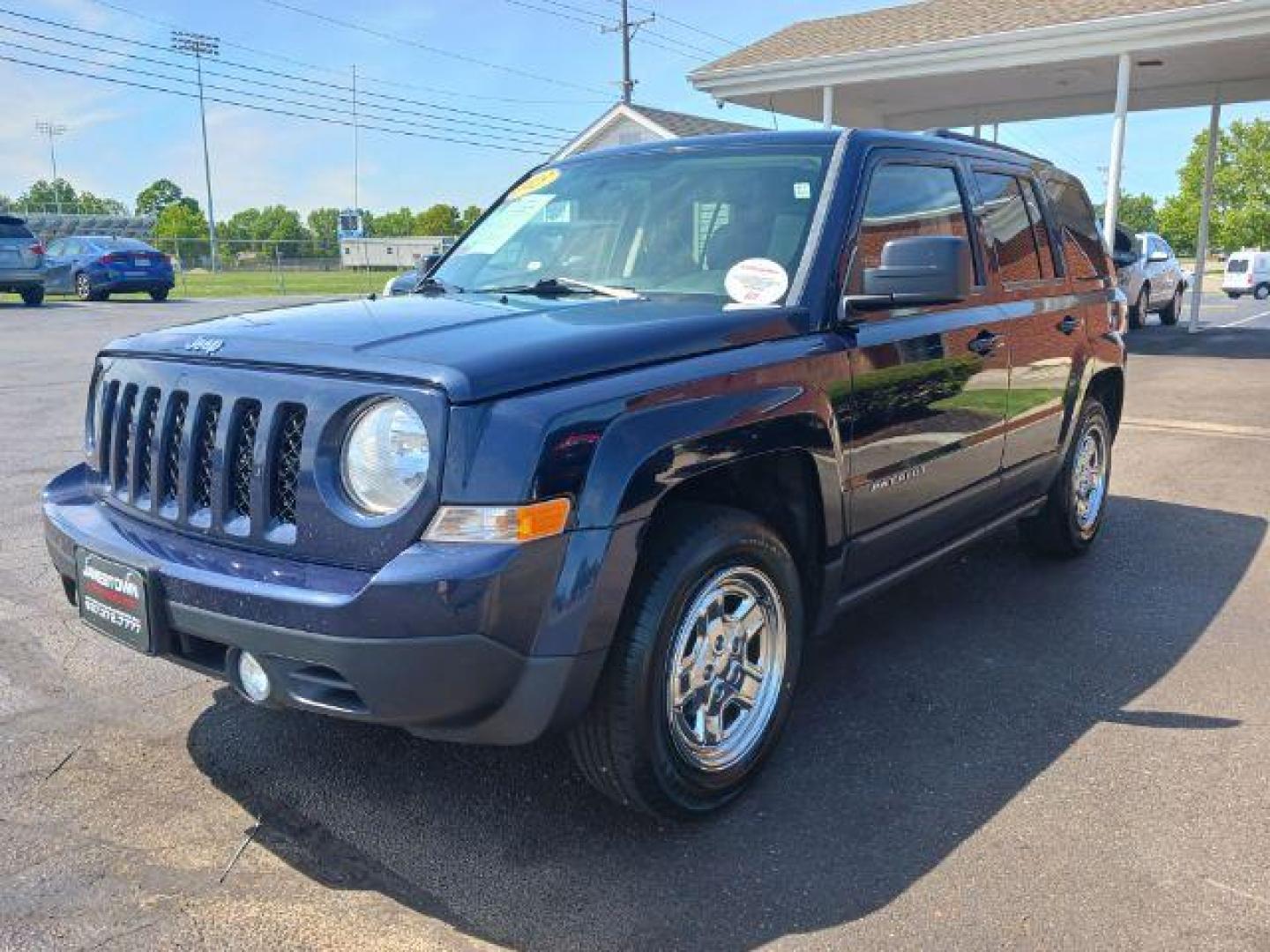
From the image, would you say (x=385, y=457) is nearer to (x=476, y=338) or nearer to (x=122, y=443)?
(x=476, y=338)

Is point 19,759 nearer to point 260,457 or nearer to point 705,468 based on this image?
point 260,457

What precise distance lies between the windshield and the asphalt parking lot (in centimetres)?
149

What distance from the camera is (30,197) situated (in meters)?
120

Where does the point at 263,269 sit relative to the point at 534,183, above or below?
below

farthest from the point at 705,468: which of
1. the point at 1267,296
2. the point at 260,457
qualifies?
the point at 1267,296

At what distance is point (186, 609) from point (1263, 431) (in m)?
8.95

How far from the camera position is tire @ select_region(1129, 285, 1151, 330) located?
1820 centimetres

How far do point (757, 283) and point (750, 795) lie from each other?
4.88 feet

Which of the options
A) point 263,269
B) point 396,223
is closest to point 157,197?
point 396,223

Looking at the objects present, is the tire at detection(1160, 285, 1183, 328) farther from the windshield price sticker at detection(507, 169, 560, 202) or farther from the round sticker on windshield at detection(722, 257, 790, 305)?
the round sticker on windshield at detection(722, 257, 790, 305)

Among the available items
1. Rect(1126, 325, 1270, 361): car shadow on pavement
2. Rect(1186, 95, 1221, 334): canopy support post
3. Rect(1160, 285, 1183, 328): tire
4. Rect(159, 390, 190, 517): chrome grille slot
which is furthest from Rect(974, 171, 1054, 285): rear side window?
Rect(1160, 285, 1183, 328): tire

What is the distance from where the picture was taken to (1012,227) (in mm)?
4406

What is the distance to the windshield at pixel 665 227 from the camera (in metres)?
3.34

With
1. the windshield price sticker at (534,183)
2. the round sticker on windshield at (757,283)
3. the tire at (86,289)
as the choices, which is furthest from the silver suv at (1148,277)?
the tire at (86,289)
